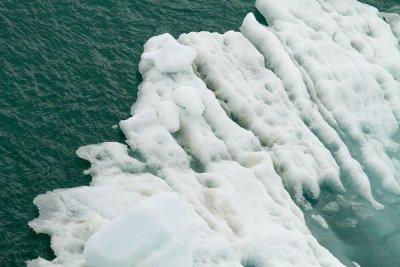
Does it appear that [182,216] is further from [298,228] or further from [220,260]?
[298,228]

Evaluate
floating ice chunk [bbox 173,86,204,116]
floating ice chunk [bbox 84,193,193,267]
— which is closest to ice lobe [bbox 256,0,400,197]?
floating ice chunk [bbox 173,86,204,116]

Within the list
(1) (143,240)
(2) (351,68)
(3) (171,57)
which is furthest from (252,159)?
(2) (351,68)

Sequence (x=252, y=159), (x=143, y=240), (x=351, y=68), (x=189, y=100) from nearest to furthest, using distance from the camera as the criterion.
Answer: (x=143, y=240)
(x=252, y=159)
(x=189, y=100)
(x=351, y=68)

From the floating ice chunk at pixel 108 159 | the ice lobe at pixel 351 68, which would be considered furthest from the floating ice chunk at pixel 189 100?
the ice lobe at pixel 351 68

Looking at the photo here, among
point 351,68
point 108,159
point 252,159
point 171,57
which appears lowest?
point 108,159

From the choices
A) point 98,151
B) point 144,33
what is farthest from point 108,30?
point 98,151

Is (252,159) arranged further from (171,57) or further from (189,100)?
(171,57)
